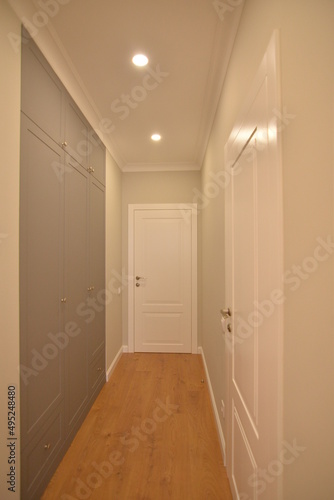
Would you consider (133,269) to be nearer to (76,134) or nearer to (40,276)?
(76,134)

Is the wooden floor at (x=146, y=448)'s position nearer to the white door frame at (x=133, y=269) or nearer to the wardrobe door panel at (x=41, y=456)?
the wardrobe door panel at (x=41, y=456)

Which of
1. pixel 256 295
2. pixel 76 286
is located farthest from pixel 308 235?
pixel 76 286

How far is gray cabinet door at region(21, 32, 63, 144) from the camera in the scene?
126 centimetres

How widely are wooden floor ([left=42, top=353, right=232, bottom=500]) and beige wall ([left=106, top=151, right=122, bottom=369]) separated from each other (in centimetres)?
53

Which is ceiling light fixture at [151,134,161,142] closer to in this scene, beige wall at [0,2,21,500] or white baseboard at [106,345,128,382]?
beige wall at [0,2,21,500]

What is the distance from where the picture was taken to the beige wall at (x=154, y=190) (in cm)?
346

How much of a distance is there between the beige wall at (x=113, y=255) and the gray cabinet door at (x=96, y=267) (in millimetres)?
186

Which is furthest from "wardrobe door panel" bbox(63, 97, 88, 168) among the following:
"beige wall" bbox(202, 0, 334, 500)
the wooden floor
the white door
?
the wooden floor

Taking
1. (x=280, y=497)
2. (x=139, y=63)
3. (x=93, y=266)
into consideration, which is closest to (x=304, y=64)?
(x=280, y=497)

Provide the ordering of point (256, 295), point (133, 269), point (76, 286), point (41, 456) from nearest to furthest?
point (256, 295) < point (41, 456) < point (76, 286) < point (133, 269)

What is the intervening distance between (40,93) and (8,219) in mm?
813

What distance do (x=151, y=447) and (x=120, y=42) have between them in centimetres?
271

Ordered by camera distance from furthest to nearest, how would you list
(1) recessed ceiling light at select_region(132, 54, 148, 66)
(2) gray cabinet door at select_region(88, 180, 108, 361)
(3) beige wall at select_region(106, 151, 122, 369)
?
(3) beige wall at select_region(106, 151, 122, 369) < (2) gray cabinet door at select_region(88, 180, 108, 361) < (1) recessed ceiling light at select_region(132, 54, 148, 66)

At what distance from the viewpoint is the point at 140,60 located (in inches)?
62.5
